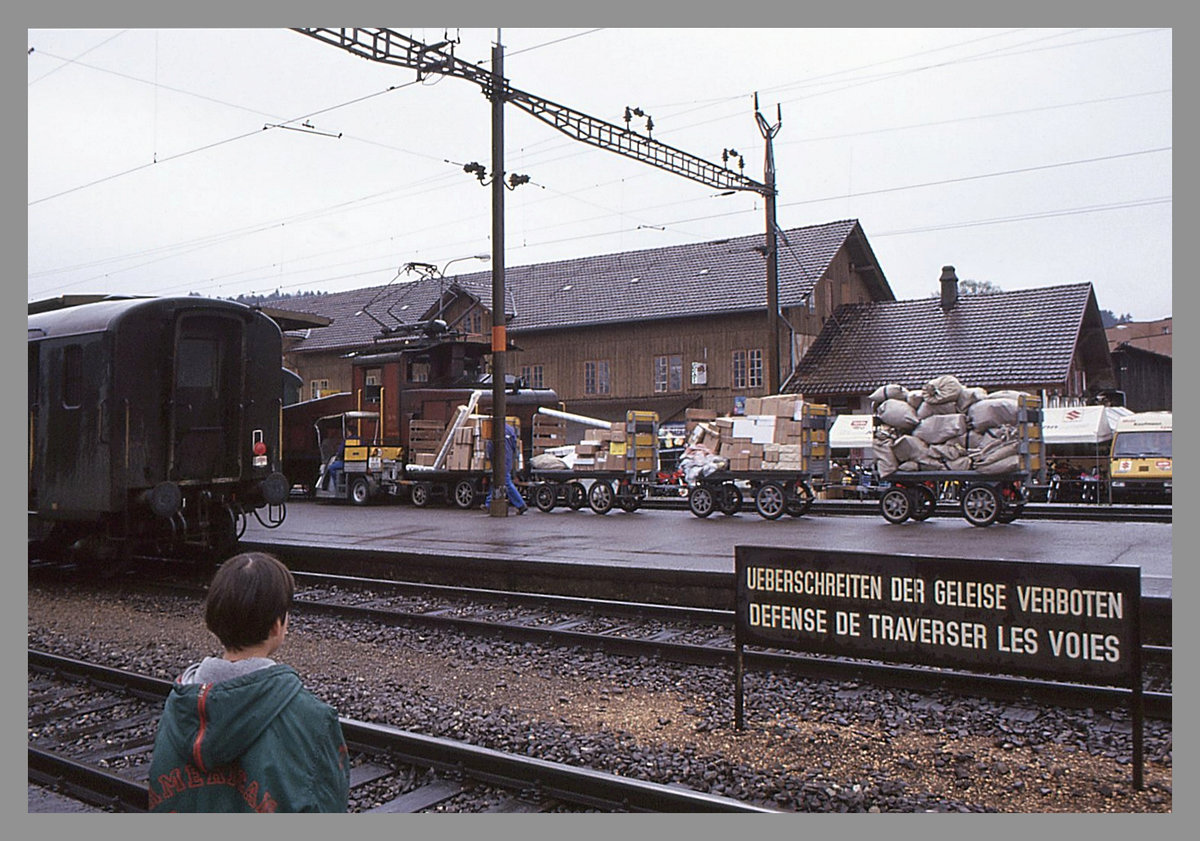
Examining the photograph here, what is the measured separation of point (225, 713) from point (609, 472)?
1742 centimetres

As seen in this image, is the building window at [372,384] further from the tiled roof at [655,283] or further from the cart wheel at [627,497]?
the tiled roof at [655,283]

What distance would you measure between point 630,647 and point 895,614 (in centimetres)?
331

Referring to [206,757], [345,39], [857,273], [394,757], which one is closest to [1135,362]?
[857,273]

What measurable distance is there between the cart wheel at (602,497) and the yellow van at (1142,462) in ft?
37.3

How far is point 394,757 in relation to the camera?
5.80m

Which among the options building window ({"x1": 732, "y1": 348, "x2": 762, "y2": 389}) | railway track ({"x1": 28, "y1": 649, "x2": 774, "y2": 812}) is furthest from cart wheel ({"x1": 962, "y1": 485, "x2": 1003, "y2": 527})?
building window ({"x1": 732, "y1": 348, "x2": 762, "y2": 389})

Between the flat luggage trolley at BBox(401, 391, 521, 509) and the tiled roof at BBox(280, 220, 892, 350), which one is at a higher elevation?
the tiled roof at BBox(280, 220, 892, 350)

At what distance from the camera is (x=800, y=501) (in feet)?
59.1

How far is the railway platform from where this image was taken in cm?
1180

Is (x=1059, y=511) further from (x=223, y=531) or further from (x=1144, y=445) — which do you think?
(x=223, y=531)

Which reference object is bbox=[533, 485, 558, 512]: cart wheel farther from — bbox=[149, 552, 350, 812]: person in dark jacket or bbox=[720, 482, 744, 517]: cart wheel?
bbox=[149, 552, 350, 812]: person in dark jacket

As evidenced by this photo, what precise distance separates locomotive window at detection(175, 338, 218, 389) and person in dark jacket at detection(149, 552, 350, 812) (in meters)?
10.2

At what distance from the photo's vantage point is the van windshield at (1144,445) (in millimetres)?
22234

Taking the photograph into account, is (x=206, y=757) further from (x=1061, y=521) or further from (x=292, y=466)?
(x=292, y=466)
